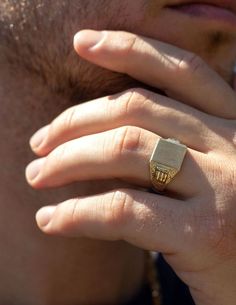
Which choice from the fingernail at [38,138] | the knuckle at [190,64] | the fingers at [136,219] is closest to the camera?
the fingers at [136,219]

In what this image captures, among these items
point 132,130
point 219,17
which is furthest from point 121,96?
point 219,17

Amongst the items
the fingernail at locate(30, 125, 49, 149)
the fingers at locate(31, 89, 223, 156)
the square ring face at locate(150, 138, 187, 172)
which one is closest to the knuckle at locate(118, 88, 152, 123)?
the fingers at locate(31, 89, 223, 156)

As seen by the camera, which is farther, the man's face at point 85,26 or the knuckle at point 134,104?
the man's face at point 85,26

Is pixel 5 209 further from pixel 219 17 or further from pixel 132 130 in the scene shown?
pixel 219 17

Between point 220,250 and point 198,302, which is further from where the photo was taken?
point 198,302

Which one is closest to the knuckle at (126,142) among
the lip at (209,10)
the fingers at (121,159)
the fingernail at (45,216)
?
the fingers at (121,159)

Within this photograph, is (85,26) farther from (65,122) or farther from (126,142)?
(126,142)

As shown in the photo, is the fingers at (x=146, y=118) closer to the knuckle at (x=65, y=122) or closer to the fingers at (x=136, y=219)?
the knuckle at (x=65, y=122)
